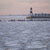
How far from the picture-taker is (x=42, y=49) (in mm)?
5449

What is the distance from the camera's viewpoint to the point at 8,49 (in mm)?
5508

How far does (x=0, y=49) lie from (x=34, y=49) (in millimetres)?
1471

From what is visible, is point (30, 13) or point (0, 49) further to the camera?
point (30, 13)

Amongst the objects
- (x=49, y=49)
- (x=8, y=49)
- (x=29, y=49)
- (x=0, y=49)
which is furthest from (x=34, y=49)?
(x=0, y=49)

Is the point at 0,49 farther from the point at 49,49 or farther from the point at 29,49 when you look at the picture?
the point at 49,49

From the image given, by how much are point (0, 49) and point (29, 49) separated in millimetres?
1255

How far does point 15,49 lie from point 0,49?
0.65m

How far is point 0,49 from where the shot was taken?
5.47m

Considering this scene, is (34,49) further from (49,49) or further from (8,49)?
(8,49)

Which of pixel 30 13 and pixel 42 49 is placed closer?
pixel 42 49

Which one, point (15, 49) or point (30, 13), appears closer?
point (15, 49)

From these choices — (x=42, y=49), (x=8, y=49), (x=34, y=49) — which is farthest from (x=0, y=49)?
(x=42, y=49)

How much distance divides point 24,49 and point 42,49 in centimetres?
77

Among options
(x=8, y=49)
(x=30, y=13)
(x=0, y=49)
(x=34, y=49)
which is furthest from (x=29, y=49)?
(x=30, y=13)
